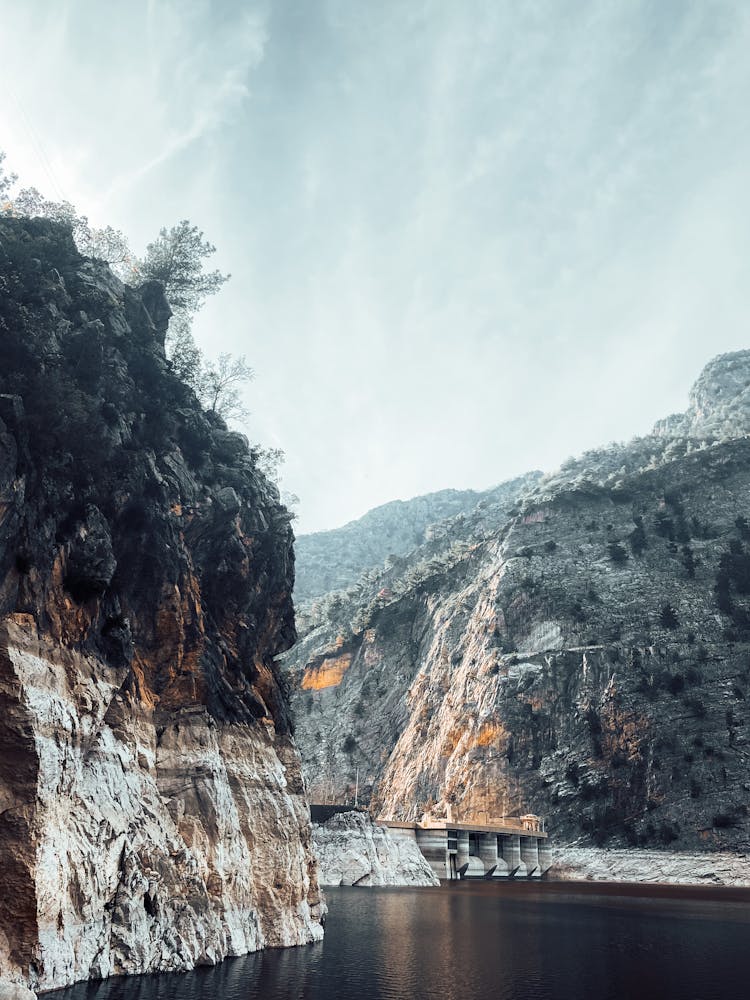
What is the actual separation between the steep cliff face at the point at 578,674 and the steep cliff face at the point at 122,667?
4615 centimetres

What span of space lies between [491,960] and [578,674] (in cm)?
8122

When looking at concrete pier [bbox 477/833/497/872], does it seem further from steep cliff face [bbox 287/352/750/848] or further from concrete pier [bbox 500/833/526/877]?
steep cliff face [bbox 287/352/750/848]

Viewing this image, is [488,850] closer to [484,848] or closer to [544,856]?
[484,848]

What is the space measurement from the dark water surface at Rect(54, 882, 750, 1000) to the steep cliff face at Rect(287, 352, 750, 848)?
3899 centimetres

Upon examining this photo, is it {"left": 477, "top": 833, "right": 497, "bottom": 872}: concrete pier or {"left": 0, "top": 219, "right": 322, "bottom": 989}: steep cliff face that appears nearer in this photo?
{"left": 0, "top": 219, "right": 322, "bottom": 989}: steep cliff face

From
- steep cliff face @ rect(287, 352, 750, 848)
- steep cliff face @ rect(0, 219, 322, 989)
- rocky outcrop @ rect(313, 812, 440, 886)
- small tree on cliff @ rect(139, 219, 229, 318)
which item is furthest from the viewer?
steep cliff face @ rect(287, 352, 750, 848)

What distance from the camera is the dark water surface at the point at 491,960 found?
89.0 feet

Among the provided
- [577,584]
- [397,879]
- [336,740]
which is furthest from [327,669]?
[397,879]

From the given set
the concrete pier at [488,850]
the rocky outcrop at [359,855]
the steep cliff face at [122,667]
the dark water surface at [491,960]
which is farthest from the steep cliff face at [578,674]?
the steep cliff face at [122,667]

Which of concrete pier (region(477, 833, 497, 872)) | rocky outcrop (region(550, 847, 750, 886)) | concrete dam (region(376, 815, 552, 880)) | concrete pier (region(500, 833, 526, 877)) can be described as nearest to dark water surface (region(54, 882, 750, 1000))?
rocky outcrop (region(550, 847, 750, 886))

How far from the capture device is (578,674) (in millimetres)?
112250

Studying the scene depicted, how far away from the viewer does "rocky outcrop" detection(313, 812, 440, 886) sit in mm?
83438

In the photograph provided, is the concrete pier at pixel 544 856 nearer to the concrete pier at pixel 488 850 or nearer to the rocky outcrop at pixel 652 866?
the rocky outcrop at pixel 652 866

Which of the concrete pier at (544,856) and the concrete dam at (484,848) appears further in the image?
the concrete pier at (544,856)
